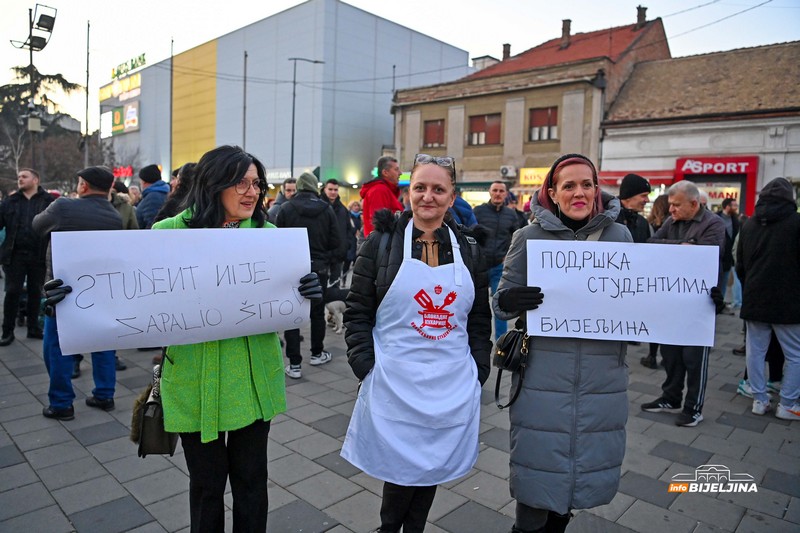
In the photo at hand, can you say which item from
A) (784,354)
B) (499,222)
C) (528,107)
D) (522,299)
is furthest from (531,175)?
(522,299)

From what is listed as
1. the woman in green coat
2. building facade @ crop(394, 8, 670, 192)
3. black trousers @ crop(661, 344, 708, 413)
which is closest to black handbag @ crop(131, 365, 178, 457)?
the woman in green coat

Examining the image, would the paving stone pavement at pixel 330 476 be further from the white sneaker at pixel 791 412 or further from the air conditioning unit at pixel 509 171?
the air conditioning unit at pixel 509 171

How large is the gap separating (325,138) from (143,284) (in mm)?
35911

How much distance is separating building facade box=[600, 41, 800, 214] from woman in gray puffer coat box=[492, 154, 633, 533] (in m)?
20.4

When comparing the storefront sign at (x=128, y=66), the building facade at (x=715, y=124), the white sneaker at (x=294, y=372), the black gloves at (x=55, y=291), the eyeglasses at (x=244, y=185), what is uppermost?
the storefront sign at (x=128, y=66)

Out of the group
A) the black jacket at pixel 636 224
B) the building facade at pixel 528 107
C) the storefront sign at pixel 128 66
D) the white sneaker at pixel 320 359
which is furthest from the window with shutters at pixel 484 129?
the storefront sign at pixel 128 66

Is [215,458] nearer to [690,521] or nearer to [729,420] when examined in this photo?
[690,521]

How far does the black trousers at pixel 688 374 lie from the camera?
4.66 m

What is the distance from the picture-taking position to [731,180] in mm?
19938

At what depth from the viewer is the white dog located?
787 cm

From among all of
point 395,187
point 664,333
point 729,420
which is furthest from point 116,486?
point 729,420

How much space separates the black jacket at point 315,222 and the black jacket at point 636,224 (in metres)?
3.21

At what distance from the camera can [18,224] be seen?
691 cm

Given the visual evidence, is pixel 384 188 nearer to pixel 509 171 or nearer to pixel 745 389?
pixel 745 389
